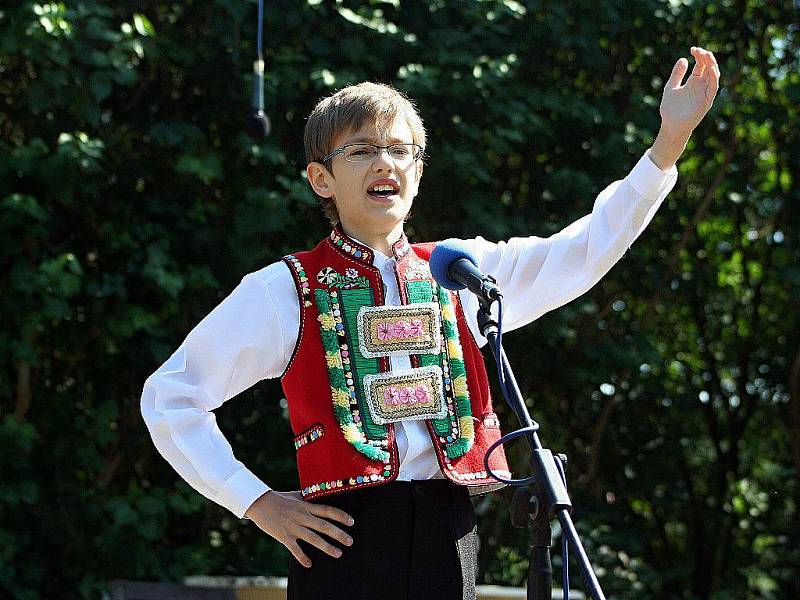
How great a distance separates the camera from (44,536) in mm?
4637

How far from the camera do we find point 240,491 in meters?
2.15

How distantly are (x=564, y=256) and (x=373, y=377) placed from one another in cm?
42

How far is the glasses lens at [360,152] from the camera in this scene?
2.28 metres

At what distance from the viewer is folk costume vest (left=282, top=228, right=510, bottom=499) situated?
209 centimetres

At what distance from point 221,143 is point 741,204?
2614mm

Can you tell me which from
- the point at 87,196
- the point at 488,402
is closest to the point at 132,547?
the point at 87,196

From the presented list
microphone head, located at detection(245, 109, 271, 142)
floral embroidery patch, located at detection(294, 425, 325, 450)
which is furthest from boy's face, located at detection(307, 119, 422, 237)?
microphone head, located at detection(245, 109, 271, 142)

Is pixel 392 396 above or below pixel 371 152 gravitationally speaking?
below

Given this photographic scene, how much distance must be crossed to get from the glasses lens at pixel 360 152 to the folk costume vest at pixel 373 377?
0.49ft

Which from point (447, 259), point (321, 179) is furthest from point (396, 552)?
point (321, 179)

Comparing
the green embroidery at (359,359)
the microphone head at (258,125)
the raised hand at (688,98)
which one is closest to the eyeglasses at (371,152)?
the green embroidery at (359,359)

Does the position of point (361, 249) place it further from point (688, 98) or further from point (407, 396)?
point (688, 98)

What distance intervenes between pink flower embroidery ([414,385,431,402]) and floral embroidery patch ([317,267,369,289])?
0.22m

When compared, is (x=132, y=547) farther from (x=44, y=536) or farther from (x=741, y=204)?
(x=741, y=204)
